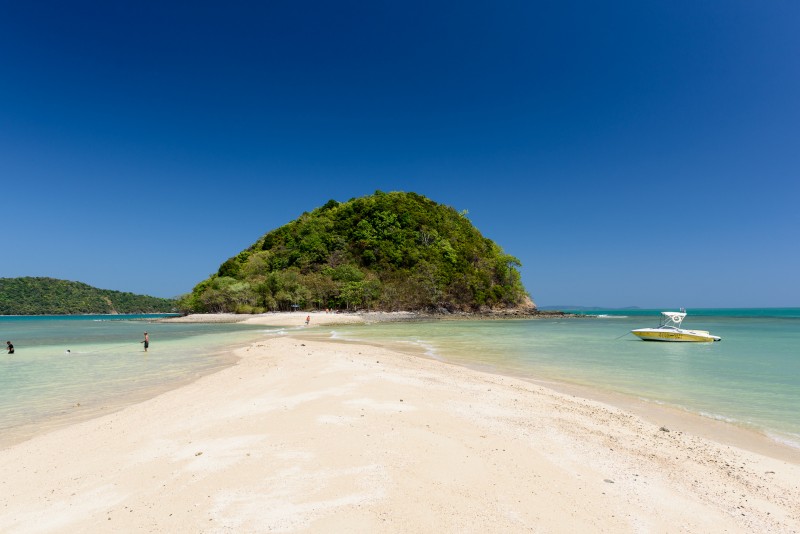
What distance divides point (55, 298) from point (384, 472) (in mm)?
190069

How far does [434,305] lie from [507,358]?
243 feet

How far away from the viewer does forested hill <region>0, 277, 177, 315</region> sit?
142375 millimetres

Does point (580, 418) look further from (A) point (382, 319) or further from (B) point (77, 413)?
(A) point (382, 319)

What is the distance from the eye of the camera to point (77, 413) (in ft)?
34.5

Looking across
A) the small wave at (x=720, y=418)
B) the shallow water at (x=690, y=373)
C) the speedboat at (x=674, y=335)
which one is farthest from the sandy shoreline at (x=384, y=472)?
the speedboat at (x=674, y=335)

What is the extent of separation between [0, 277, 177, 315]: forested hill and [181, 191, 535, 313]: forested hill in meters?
55.5

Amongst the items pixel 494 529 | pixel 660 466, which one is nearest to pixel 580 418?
pixel 660 466

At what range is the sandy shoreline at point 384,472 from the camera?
4.49 meters

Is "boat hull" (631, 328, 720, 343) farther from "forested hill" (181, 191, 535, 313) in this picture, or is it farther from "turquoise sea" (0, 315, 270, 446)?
"forested hill" (181, 191, 535, 313)

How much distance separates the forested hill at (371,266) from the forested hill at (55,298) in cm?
5554

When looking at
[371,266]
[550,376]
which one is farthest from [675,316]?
[371,266]

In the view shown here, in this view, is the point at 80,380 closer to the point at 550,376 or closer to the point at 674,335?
the point at 550,376

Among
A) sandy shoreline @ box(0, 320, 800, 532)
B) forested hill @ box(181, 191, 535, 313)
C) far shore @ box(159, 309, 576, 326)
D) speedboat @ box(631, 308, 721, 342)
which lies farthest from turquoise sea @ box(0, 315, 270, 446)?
forested hill @ box(181, 191, 535, 313)

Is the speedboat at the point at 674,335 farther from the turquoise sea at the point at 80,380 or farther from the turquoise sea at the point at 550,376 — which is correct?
the turquoise sea at the point at 80,380
